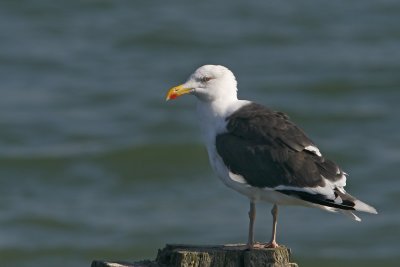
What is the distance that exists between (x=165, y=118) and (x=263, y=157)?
1289 centimetres

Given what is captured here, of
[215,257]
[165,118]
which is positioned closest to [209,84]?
[215,257]

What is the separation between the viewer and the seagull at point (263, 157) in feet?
26.1

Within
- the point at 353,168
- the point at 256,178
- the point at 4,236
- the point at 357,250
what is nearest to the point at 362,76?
the point at 353,168

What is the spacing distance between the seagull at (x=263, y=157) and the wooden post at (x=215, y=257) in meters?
0.31

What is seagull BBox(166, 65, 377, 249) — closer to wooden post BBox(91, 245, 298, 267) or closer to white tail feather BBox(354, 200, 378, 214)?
white tail feather BBox(354, 200, 378, 214)

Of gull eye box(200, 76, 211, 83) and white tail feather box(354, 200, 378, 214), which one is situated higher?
gull eye box(200, 76, 211, 83)

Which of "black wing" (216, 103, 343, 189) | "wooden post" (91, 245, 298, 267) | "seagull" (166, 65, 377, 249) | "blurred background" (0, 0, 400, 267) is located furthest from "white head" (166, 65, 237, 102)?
"blurred background" (0, 0, 400, 267)

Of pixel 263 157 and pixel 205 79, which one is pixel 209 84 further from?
pixel 263 157

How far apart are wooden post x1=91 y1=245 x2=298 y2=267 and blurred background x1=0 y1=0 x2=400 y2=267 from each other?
8293 mm

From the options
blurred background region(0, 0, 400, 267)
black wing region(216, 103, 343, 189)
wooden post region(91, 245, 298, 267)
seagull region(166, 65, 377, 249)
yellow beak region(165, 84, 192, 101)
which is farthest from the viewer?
blurred background region(0, 0, 400, 267)

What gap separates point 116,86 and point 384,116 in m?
5.11

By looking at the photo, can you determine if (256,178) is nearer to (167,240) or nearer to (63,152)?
(167,240)

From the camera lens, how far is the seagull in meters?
7.95

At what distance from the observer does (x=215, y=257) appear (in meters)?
7.48
